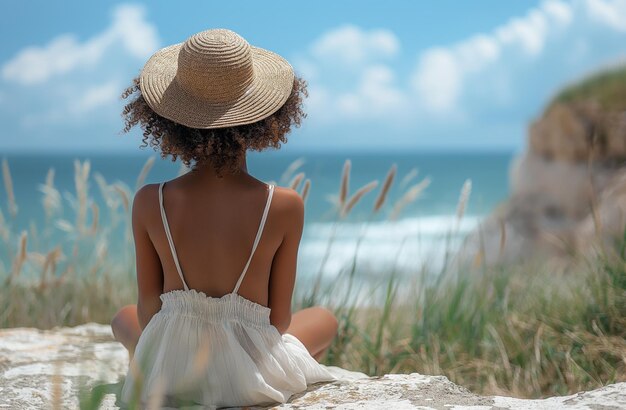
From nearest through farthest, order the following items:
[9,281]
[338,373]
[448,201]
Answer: [338,373]
[9,281]
[448,201]

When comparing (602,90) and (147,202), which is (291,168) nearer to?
(147,202)

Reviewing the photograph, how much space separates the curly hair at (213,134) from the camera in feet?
6.33

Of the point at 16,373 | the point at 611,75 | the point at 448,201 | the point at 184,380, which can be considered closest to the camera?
the point at 184,380

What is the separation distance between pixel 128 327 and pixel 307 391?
0.66 metres

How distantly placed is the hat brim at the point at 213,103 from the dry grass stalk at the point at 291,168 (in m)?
1.32

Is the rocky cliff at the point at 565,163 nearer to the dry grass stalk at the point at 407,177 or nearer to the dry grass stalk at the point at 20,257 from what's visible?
the dry grass stalk at the point at 407,177

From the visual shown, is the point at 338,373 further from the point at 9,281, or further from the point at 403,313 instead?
the point at 9,281

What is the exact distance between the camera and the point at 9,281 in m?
3.75

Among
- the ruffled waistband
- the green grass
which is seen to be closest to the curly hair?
the ruffled waistband

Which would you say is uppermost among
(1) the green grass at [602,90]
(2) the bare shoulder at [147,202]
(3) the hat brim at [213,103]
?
(1) the green grass at [602,90]

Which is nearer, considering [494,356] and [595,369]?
[595,369]

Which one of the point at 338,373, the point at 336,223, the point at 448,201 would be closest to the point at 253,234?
the point at 338,373

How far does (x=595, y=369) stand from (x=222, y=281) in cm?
172

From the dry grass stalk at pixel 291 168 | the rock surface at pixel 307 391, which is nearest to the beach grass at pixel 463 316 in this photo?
the dry grass stalk at pixel 291 168
